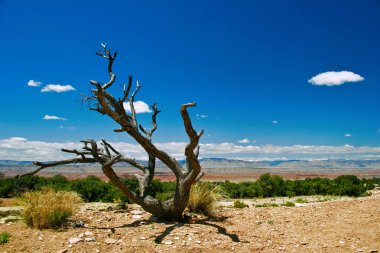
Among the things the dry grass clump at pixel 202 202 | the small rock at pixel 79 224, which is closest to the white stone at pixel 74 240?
the small rock at pixel 79 224

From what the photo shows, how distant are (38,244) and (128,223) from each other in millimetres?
2425

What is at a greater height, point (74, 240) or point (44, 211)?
point (44, 211)

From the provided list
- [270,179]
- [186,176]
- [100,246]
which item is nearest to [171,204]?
[186,176]

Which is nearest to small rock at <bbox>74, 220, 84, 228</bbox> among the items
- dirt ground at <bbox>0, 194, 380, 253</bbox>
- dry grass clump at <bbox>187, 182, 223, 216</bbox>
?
dirt ground at <bbox>0, 194, 380, 253</bbox>

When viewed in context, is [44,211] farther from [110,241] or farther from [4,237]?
[110,241]

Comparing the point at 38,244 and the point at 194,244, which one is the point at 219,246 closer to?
the point at 194,244

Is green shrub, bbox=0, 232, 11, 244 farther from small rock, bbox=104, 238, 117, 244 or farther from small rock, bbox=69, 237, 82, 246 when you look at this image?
small rock, bbox=104, 238, 117, 244

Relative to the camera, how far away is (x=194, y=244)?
7547 millimetres

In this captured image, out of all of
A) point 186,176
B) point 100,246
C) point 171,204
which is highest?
point 186,176

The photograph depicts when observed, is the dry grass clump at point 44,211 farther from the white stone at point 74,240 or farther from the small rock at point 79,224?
the white stone at point 74,240

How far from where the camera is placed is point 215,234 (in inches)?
323

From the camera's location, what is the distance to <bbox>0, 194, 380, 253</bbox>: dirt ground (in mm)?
7410

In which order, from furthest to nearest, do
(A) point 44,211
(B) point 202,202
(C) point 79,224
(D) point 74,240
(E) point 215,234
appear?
(B) point 202,202
(C) point 79,224
(A) point 44,211
(E) point 215,234
(D) point 74,240

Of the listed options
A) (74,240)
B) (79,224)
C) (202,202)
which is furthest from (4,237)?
(202,202)
